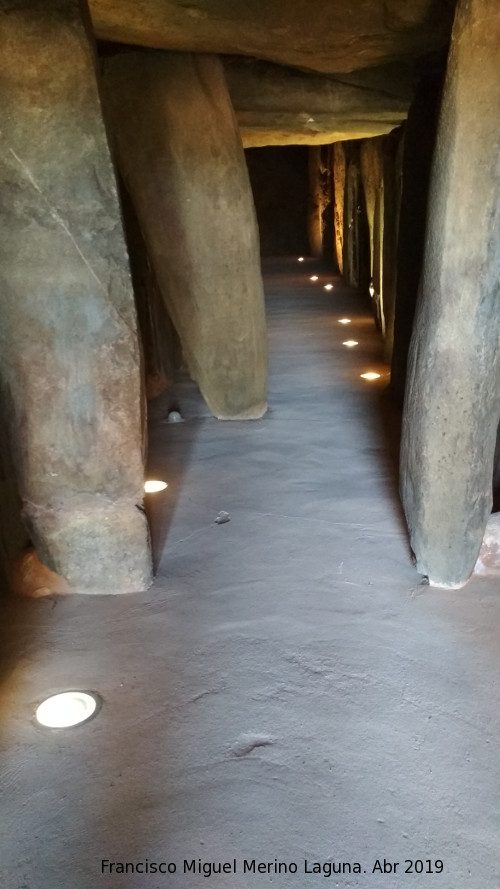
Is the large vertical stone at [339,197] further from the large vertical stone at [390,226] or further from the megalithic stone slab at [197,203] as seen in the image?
the megalithic stone slab at [197,203]

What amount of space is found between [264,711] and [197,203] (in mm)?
3567

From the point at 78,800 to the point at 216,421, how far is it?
3.71 metres

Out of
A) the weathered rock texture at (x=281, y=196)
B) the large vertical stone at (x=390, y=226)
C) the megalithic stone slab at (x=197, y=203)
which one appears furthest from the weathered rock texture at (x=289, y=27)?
the weathered rock texture at (x=281, y=196)

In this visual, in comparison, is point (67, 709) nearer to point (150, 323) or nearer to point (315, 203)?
point (150, 323)

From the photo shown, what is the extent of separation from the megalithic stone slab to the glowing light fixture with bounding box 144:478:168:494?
121 cm

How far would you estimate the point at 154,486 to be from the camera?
4.36 m

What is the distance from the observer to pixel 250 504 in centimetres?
402

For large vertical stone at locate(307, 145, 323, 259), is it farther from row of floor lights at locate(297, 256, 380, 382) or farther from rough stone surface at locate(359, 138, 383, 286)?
rough stone surface at locate(359, 138, 383, 286)

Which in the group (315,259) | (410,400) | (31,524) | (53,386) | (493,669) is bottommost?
(315,259)

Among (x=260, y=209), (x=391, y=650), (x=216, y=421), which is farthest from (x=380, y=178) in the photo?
(x=260, y=209)

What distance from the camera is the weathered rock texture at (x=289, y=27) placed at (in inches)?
114

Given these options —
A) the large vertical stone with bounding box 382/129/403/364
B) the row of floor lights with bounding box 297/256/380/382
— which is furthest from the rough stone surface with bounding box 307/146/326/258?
the large vertical stone with bounding box 382/129/403/364

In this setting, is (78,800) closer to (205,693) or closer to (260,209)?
(205,693)

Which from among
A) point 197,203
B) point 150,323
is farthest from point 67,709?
point 150,323
